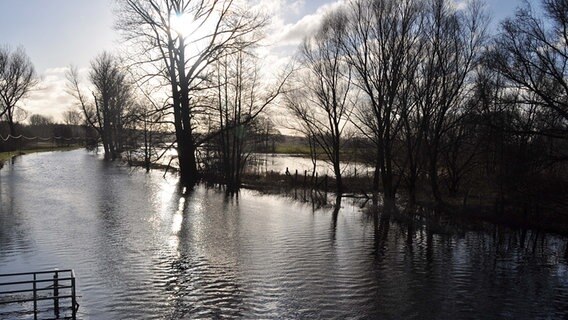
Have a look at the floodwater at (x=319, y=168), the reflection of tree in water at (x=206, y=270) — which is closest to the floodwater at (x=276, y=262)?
the reflection of tree in water at (x=206, y=270)

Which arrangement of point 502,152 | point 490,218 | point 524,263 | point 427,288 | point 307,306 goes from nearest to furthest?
point 307,306 < point 427,288 < point 524,263 < point 490,218 < point 502,152

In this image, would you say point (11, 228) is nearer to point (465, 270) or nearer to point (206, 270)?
point (206, 270)

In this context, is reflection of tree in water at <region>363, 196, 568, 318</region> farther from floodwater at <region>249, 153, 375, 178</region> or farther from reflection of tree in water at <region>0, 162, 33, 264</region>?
floodwater at <region>249, 153, 375, 178</region>

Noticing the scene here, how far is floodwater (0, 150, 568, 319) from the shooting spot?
10.6 m

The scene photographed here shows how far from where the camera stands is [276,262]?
14.1m

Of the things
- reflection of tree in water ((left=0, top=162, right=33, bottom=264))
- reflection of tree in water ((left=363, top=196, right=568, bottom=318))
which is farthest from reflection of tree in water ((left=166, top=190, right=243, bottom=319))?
reflection of tree in water ((left=0, top=162, right=33, bottom=264))

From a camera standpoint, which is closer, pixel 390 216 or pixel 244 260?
pixel 244 260

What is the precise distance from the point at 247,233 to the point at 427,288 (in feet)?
26.4

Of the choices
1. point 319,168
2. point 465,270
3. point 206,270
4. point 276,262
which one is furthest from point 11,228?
point 319,168

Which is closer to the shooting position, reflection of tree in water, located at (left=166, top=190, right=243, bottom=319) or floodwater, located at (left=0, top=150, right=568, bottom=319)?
reflection of tree in water, located at (left=166, top=190, right=243, bottom=319)

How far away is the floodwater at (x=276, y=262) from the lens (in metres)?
10.6

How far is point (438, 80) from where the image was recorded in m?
29.2

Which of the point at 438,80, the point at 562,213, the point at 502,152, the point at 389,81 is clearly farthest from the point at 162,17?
the point at 562,213

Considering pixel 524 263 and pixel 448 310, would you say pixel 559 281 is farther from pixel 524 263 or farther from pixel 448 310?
pixel 448 310
